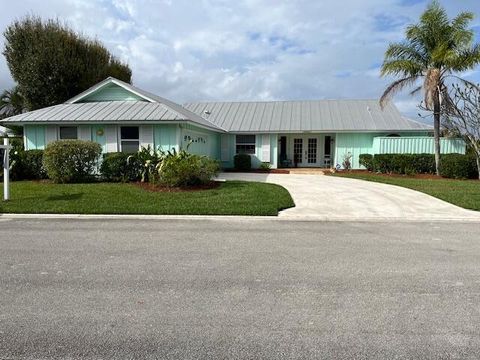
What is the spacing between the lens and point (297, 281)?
15.7 ft

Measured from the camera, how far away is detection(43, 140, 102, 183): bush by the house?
1430cm

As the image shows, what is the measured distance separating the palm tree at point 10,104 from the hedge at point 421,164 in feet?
91.2

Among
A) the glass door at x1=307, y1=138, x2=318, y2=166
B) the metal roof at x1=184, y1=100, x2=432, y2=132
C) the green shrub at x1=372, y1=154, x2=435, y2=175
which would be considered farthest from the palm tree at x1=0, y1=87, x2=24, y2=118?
the green shrub at x1=372, y1=154, x2=435, y2=175

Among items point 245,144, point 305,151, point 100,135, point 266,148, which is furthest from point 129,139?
point 305,151

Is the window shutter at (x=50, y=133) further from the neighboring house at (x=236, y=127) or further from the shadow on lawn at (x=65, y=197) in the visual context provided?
the shadow on lawn at (x=65, y=197)

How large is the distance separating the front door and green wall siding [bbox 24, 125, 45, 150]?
Answer: 49.0ft

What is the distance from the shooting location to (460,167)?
17.3m

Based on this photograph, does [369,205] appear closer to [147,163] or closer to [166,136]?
[147,163]

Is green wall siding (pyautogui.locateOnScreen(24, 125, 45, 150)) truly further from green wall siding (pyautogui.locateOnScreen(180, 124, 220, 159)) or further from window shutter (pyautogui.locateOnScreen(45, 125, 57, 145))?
green wall siding (pyautogui.locateOnScreen(180, 124, 220, 159))

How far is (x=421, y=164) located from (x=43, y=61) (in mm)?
23457

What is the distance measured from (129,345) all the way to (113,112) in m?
15.8

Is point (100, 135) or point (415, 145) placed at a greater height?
point (100, 135)

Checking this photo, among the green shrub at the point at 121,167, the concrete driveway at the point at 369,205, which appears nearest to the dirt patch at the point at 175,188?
the green shrub at the point at 121,167

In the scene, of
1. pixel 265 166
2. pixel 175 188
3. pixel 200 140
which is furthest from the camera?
pixel 265 166
